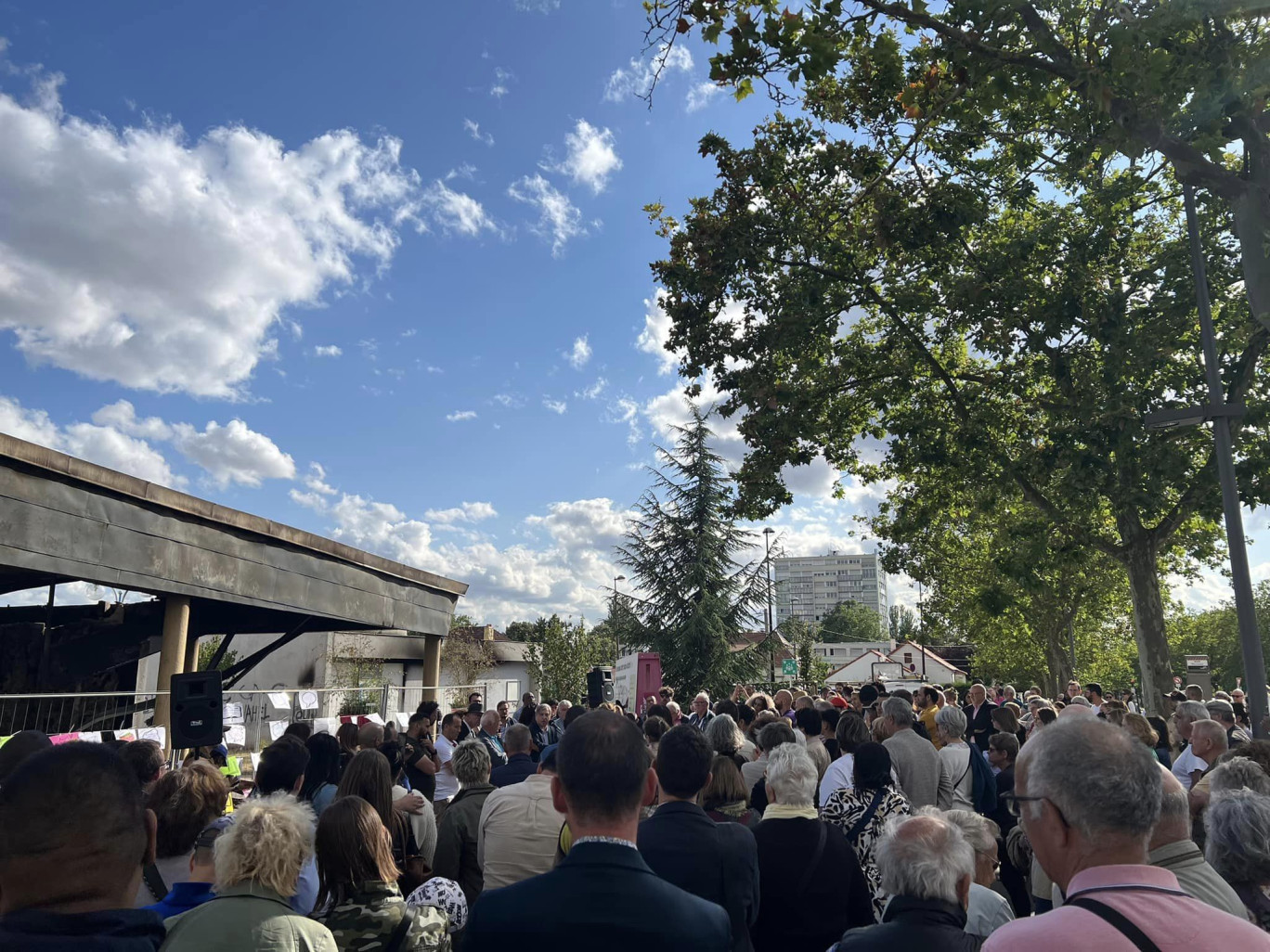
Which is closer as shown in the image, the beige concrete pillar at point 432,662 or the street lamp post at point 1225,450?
the street lamp post at point 1225,450

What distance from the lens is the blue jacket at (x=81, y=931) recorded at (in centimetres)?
198

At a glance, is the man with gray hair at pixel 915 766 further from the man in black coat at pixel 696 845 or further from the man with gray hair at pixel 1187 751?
the man in black coat at pixel 696 845

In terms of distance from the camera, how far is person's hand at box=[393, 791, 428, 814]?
5.33 metres

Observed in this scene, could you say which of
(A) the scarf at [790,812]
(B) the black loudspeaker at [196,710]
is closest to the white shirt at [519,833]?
(A) the scarf at [790,812]

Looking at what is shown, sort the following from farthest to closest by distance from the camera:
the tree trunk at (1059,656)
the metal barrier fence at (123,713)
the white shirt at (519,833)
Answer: the tree trunk at (1059,656), the metal barrier fence at (123,713), the white shirt at (519,833)

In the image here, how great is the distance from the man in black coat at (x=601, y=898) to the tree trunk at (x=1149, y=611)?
1545 centimetres

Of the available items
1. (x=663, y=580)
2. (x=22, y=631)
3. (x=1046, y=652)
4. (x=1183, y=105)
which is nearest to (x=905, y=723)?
(x=1183, y=105)

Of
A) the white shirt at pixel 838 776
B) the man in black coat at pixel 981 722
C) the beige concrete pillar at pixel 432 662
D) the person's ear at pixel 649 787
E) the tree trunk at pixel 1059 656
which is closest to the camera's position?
the person's ear at pixel 649 787

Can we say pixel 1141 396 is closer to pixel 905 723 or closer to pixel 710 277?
pixel 710 277

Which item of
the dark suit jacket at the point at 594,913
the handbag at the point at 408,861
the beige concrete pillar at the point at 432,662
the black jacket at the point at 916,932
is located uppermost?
the beige concrete pillar at the point at 432,662

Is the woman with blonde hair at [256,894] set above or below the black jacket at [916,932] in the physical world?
above

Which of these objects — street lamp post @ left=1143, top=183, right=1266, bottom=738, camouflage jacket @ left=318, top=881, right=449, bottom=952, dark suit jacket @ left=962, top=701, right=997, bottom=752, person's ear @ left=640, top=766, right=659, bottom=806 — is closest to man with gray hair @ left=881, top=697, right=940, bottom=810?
camouflage jacket @ left=318, top=881, right=449, bottom=952

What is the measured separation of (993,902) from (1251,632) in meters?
7.98

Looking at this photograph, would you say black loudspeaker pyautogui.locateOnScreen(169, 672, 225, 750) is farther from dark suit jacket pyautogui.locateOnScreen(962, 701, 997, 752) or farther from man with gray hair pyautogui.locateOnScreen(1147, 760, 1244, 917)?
man with gray hair pyautogui.locateOnScreen(1147, 760, 1244, 917)
